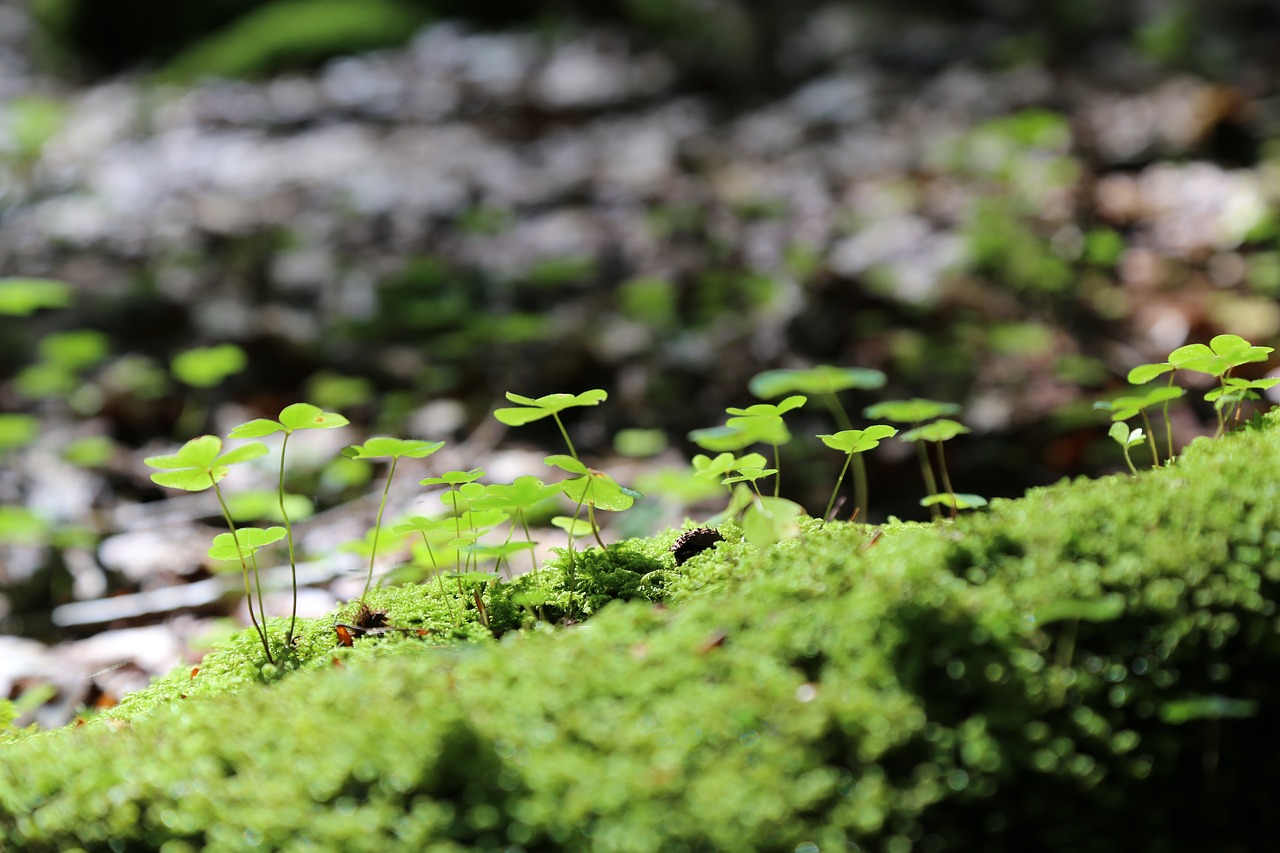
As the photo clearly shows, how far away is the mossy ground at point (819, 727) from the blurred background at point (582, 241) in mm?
458

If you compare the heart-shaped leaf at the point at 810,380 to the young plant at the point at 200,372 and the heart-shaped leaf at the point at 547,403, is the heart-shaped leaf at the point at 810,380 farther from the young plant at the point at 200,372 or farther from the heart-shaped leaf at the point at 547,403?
the young plant at the point at 200,372

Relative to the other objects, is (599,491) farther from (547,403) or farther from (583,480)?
(547,403)

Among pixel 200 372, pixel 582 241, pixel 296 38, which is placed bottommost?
pixel 582 241

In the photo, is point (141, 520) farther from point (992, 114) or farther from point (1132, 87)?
point (1132, 87)

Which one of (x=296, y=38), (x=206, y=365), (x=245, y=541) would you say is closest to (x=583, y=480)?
(x=245, y=541)

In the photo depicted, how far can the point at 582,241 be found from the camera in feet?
16.2

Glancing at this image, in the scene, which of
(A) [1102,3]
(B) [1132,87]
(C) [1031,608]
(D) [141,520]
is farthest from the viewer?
(A) [1102,3]

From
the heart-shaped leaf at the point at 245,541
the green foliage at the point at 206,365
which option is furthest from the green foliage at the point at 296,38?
the heart-shaped leaf at the point at 245,541

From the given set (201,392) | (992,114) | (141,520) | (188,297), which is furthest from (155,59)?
(992,114)

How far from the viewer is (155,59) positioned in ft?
24.9

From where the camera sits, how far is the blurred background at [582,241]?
305 cm

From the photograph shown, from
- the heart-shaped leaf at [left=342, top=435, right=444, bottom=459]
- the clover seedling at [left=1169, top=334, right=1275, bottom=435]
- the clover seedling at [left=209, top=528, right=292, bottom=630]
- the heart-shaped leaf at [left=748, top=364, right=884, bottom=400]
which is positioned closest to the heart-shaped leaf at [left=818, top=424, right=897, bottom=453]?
the heart-shaped leaf at [left=748, top=364, right=884, bottom=400]

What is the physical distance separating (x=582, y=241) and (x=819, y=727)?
4448 millimetres

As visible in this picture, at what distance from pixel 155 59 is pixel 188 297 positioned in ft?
15.1
